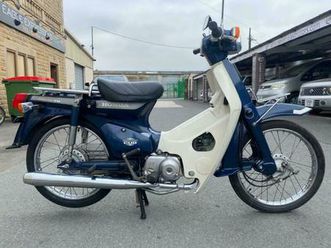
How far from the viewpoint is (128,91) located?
329cm

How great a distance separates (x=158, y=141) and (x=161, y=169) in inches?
10.1

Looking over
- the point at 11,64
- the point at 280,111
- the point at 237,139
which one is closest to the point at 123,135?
the point at 237,139

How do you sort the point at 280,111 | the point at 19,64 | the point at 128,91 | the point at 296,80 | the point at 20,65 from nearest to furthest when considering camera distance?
the point at 128,91 < the point at 280,111 < the point at 296,80 < the point at 19,64 < the point at 20,65

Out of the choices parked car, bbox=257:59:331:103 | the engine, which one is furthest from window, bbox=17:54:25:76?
the engine

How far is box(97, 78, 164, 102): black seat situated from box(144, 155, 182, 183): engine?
53 cm

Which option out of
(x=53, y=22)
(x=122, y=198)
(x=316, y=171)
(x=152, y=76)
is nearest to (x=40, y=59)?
(x=53, y=22)

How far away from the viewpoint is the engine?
3.25m

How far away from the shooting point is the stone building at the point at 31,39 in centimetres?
1263

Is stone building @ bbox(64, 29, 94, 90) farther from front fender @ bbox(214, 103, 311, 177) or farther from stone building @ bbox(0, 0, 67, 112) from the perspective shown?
front fender @ bbox(214, 103, 311, 177)

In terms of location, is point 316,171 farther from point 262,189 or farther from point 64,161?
point 64,161

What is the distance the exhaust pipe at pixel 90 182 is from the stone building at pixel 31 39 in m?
9.95

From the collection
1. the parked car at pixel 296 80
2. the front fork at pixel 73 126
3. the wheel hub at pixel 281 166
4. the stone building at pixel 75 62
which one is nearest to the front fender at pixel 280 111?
the wheel hub at pixel 281 166

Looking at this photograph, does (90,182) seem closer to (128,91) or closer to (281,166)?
(128,91)

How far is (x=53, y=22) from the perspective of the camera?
19.4m
